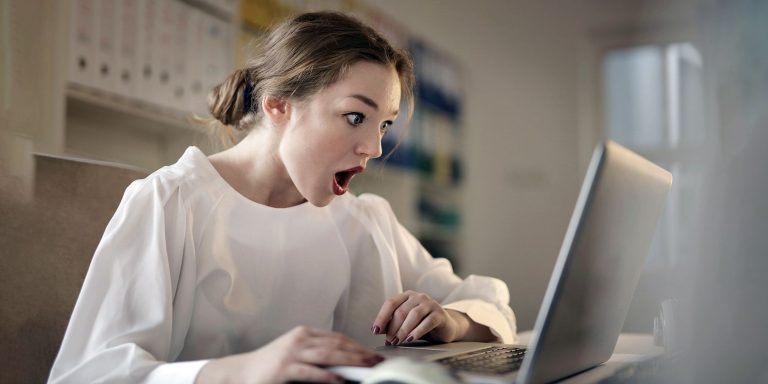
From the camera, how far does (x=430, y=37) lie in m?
4.25

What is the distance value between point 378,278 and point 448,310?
23cm

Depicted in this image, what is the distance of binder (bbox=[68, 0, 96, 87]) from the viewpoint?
1880mm

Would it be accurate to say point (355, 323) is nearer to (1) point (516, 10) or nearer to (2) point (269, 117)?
(2) point (269, 117)

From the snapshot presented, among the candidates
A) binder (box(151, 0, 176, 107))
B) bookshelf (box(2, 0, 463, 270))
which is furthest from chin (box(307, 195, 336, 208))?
binder (box(151, 0, 176, 107))

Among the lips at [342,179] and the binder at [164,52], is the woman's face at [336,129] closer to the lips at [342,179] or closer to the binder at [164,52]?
the lips at [342,179]

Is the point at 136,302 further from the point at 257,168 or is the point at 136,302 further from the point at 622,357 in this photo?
the point at 622,357

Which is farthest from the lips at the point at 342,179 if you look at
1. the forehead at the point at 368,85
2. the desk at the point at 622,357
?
the desk at the point at 622,357

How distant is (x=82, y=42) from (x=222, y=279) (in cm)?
111

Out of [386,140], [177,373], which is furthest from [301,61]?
[386,140]

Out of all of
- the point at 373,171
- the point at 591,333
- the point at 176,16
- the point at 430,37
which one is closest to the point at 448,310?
the point at 591,333

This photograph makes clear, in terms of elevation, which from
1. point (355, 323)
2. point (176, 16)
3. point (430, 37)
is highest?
point (430, 37)

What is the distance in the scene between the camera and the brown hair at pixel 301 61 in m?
1.15

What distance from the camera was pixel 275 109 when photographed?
1.19m

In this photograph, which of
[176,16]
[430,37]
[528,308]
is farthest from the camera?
[528,308]
